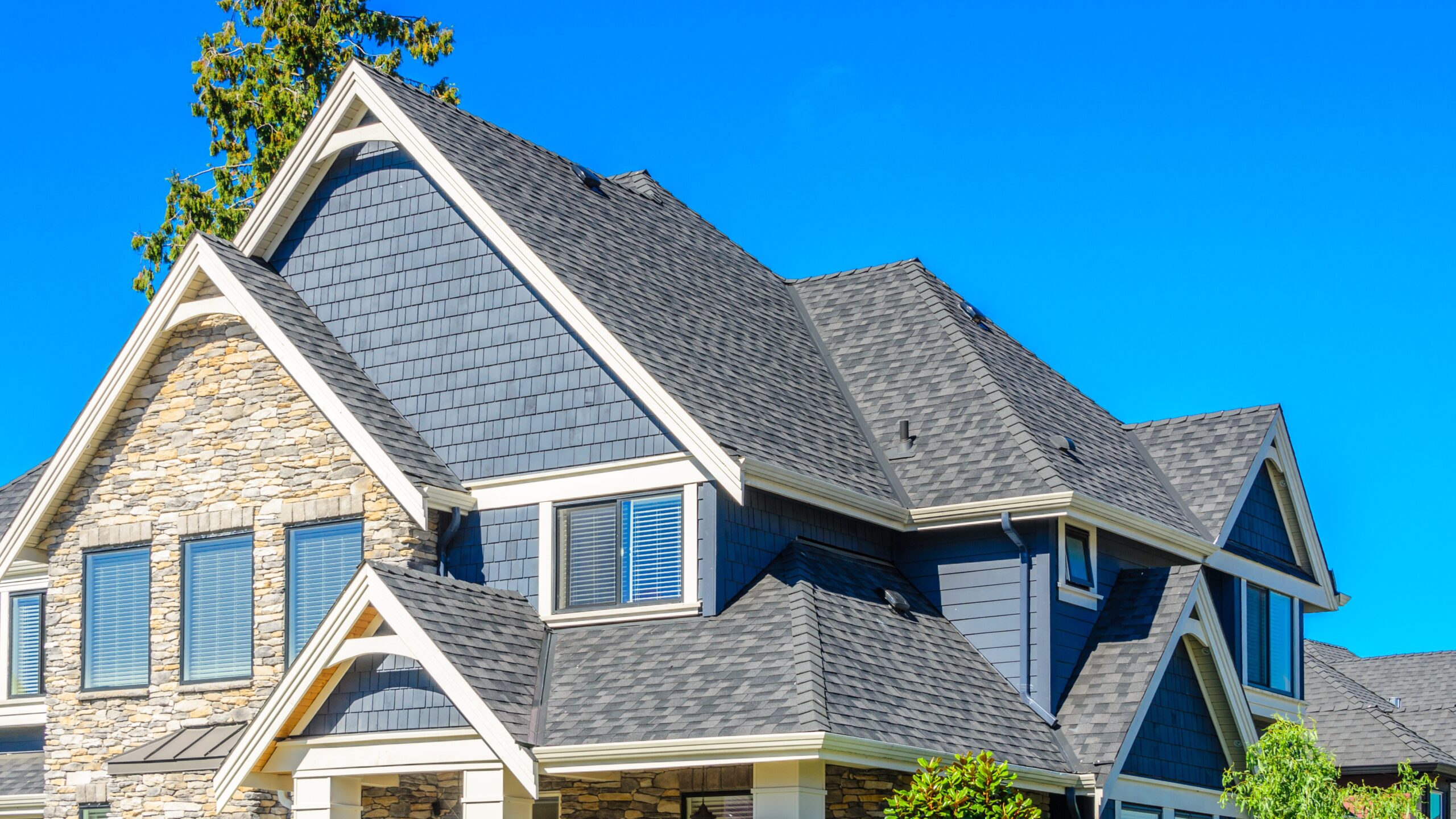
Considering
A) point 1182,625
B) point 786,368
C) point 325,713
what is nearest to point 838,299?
point 786,368

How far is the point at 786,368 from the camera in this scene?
2341 cm

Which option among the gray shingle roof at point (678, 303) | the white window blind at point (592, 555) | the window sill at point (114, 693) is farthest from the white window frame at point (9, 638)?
the white window blind at point (592, 555)

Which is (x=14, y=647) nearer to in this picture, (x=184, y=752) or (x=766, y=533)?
(x=184, y=752)

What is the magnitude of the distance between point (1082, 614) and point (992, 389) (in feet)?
10.7

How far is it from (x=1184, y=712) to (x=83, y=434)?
1331 centimetres

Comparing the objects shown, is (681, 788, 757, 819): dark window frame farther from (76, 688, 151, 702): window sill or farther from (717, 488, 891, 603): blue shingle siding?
(76, 688, 151, 702): window sill

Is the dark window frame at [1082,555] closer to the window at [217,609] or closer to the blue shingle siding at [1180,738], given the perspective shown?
the blue shingle siding at [1180,738]

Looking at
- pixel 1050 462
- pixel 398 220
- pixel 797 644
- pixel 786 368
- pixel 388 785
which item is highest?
pixel 398 220

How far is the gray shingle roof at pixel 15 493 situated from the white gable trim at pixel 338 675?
11.4 m

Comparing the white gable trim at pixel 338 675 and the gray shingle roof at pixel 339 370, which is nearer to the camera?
the white gable trim at pixel 338 675

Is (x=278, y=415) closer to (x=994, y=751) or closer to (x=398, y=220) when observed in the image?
(x=398, y=220)

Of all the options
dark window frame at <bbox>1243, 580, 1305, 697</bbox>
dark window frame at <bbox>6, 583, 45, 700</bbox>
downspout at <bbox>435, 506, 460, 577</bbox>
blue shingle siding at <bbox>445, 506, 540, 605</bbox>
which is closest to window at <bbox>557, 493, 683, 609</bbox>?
blue shingle siding at <bbox>445, 506, 540, 605</bbox>

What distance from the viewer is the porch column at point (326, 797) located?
17875mm

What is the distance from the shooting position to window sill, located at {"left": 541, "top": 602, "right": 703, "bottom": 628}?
19.2m
